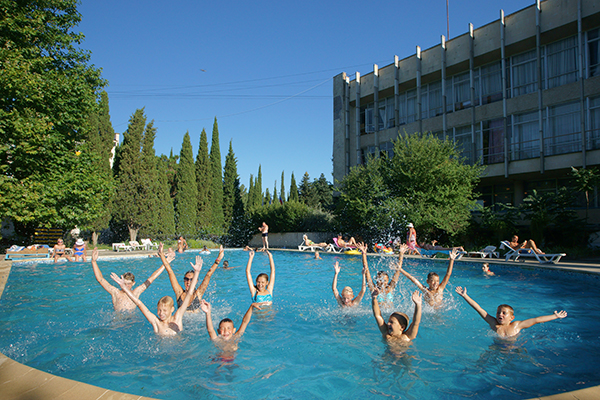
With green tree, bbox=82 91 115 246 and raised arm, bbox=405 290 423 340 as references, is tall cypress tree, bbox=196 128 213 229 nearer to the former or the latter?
green tree, bbox=82 91 115 246

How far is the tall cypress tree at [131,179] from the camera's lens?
83.8 feet

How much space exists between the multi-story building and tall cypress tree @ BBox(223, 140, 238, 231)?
1423 centimetres

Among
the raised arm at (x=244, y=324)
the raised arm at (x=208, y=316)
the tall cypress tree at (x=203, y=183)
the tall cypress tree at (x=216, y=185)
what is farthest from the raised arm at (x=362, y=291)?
the tall cypress tree at (x=216, y=185)

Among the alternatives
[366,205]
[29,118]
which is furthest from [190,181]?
[29,118]

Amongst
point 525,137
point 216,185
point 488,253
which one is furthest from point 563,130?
point 216,185

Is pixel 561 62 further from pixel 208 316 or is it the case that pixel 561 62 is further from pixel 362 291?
pixel 208 316

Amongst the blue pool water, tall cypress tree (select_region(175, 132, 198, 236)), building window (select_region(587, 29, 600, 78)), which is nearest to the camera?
the blue pool water

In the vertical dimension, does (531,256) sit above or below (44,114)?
below

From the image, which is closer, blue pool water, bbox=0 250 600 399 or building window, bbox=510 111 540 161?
blue pool water, bbox=0 250 600 399

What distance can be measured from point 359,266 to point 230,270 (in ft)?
17.0

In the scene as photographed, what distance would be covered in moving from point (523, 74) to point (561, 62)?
183 centimetres

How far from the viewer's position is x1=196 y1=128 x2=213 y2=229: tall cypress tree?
31516mm

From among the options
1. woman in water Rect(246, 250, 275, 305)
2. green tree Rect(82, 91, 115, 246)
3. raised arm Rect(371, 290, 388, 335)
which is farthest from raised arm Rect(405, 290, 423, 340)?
green tree Rect(82, 91, 115, 246)

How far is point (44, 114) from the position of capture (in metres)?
13.9
